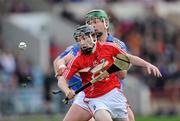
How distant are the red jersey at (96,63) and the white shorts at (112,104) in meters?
0.06

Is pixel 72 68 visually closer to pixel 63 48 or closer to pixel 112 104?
pixel 112 104

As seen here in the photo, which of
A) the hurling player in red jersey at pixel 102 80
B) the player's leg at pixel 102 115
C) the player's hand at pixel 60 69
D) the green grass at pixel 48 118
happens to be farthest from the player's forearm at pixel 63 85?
the green grass at pixel 48 118

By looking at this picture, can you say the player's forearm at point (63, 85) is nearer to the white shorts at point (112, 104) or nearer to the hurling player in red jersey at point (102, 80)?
the hurling player in red jersey at point (102, 80)

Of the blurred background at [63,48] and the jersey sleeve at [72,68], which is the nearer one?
the jersey sleeve at [72,68]

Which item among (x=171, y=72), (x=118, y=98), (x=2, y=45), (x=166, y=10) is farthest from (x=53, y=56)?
(x=118, y=98)

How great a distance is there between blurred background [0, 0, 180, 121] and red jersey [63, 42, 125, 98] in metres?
10.3

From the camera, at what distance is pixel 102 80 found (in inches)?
546

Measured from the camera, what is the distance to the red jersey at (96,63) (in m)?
13.8

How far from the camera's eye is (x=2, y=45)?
2867cm

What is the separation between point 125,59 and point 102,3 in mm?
17510

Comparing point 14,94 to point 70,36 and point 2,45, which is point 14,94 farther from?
point 70,36

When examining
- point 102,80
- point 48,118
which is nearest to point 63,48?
point 48,118

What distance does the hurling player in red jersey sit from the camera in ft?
44.9

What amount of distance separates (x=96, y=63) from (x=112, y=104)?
63 centimetres
